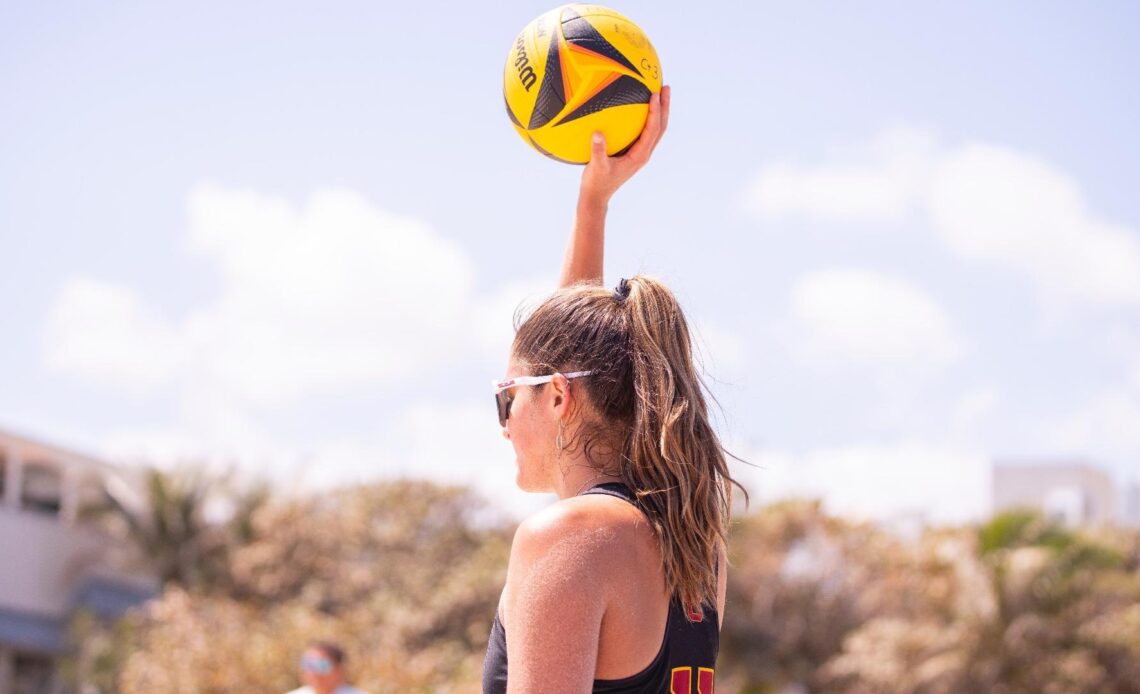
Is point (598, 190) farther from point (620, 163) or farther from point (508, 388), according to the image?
point (508, 388)

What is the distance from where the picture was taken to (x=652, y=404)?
2.11 metres

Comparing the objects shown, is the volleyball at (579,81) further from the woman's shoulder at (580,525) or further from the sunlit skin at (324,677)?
the sunlit skin at (324,677)

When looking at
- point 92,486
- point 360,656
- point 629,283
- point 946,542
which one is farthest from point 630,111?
point 92,486

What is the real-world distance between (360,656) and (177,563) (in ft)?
25.1

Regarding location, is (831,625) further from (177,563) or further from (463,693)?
(177,563)

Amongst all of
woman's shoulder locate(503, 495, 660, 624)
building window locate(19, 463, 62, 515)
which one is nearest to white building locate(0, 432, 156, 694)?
building window locate(19, 463, 62, 515)

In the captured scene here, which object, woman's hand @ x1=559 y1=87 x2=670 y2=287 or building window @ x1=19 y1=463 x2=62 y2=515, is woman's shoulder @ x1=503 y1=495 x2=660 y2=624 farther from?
building window @ x1=19 y1=463 x2=62 y2=515

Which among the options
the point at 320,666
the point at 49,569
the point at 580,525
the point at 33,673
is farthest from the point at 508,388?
the point at 33,673

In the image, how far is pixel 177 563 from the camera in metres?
22.6

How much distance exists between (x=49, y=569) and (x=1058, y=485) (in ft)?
113

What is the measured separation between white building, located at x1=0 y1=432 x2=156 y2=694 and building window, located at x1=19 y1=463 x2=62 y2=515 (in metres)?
0.32

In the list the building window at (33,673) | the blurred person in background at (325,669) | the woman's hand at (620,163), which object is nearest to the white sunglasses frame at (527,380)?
the woman's hand at (620,163)

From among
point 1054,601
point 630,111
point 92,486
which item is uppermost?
point 92,486

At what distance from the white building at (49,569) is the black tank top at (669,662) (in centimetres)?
2248
